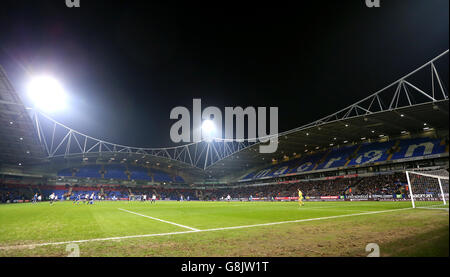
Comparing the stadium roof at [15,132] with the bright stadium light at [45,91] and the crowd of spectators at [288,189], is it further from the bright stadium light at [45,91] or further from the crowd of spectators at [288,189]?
the crowd of spectators at [288,189]

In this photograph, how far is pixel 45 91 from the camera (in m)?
33.5

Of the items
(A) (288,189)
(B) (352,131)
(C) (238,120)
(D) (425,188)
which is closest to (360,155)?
(B) (352,131)

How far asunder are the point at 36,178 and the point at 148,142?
1240 inches

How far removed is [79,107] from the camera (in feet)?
158

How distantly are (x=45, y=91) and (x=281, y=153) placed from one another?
5239 cm

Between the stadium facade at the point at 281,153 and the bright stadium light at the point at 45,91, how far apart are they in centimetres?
217

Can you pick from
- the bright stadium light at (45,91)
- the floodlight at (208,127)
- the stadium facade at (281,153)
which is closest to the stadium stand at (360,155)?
the stadium facade at (281,153)

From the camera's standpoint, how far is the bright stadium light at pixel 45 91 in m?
30.9

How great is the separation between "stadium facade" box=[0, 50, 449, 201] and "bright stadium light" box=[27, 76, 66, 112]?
217cm

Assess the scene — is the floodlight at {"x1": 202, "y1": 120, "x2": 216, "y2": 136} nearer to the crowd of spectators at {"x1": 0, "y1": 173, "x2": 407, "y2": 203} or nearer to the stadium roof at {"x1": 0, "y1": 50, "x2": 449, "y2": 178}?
the stadium roof at {"x1": 0, "y1": 50, "x2": 449, "y2": 178}

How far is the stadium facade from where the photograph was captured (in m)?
31.5

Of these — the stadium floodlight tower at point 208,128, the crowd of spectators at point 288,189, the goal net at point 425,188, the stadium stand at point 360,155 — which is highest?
the stadium floodlight tower at point 208,128
